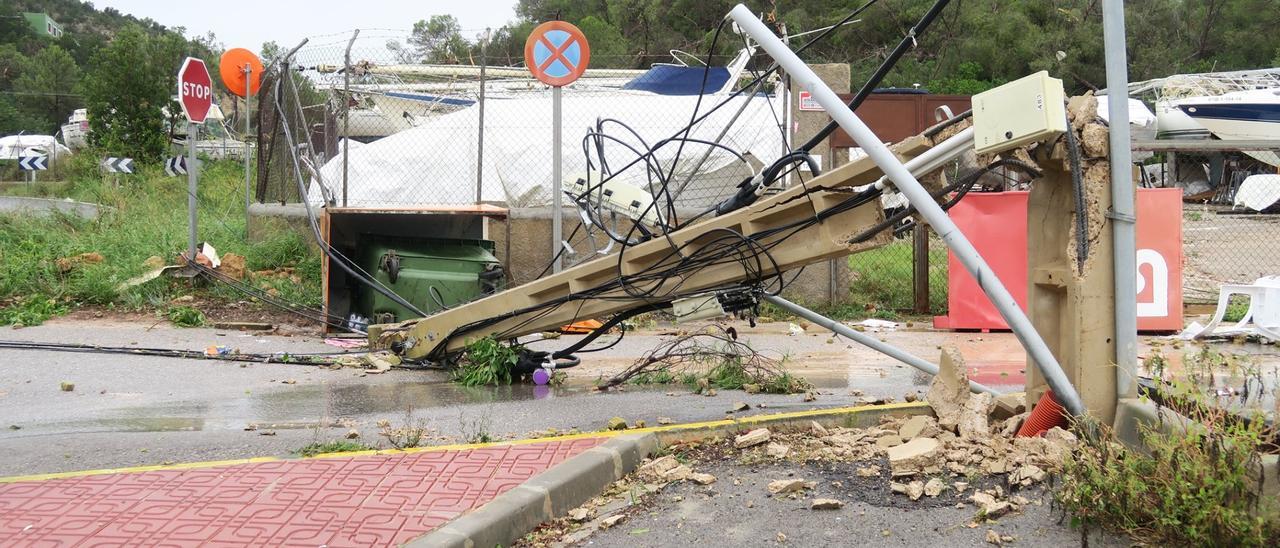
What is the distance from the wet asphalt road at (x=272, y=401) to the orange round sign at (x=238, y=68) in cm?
468

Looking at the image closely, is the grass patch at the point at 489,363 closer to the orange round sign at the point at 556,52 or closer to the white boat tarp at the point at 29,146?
the orange round sign at the point at 556,52

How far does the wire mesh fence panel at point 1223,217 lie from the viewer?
13.9 meters

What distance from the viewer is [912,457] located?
4.85m

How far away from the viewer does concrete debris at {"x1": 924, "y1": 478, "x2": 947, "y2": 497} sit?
4539 mm

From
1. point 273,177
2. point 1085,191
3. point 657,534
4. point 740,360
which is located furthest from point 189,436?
point 273,177

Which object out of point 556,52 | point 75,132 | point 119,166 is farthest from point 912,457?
point 75,132

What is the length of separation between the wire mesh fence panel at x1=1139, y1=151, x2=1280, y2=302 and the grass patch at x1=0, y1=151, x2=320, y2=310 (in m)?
10.1

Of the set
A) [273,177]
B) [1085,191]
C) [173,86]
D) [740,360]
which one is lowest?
[740,360]

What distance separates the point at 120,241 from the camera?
496 inches

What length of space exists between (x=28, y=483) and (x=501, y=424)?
2.43 meters

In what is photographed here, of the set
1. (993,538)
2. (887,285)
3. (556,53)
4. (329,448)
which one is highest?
(556,53)

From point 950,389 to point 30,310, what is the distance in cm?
918

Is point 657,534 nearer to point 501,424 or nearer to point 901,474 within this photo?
point 901,474

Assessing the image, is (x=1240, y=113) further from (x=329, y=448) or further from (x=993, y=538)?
(x=329, y=448)
